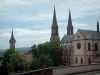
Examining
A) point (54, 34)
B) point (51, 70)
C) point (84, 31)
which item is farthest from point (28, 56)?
point (51, 70)

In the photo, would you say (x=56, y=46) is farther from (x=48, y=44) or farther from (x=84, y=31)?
(x=84, y=31)

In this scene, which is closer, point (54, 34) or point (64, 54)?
point (64, 54)

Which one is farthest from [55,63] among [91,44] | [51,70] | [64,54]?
[51,70]

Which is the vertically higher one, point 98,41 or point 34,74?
point 98,41

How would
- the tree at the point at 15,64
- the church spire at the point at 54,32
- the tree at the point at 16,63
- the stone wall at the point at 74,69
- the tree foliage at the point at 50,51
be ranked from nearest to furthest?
the stone wall at the point at 74,69
the tree at the point at 15,64
the tree at the point at 16,63
the tree foliage at the point at 50,51
the church spire at the point at 54,32

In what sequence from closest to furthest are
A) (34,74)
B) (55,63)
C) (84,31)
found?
(34,74) → (84,31) → (55,63)

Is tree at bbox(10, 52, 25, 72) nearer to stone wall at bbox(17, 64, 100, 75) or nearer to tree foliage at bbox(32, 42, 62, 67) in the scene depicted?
tree foliage at bbox(32, 42, 62, 67)

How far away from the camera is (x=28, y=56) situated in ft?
261

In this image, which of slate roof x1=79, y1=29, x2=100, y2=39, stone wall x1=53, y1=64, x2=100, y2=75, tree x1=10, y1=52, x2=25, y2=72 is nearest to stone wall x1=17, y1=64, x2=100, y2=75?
stone wall x1=53, y1=64, x2=100, y2=75

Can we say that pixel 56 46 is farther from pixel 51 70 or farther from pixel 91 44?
pixel 51 70

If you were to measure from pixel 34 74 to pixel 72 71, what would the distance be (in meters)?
4.37

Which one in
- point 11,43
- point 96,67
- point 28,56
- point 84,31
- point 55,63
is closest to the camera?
point 96,67

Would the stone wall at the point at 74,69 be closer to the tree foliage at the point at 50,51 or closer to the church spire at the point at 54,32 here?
the tree foliage at the point at 50,51

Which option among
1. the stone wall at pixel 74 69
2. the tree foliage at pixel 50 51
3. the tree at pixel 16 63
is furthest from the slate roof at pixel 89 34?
the stone wall at pixel 74 69
